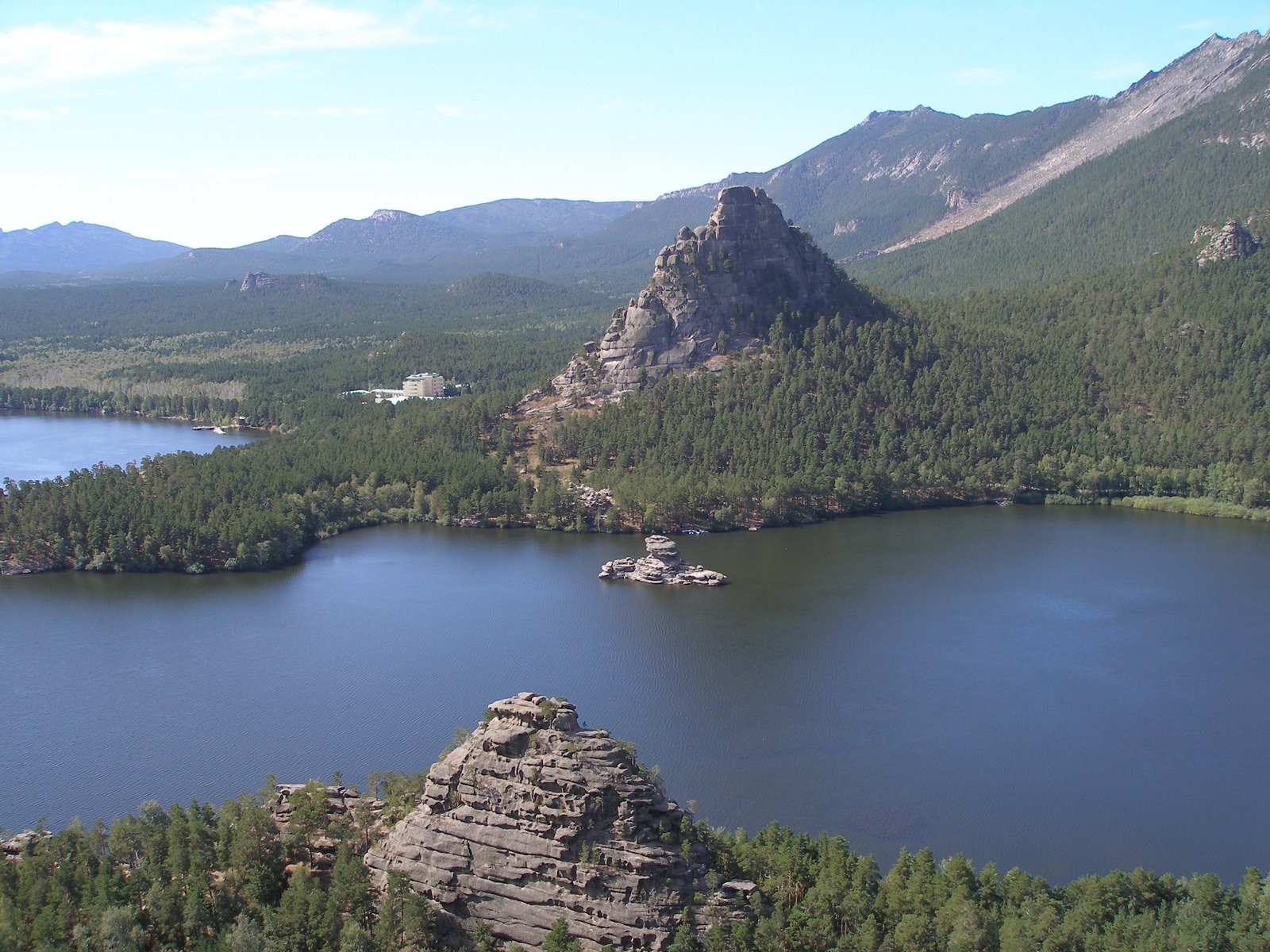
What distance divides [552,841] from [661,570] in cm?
3505

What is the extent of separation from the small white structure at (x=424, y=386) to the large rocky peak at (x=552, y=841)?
96.4m

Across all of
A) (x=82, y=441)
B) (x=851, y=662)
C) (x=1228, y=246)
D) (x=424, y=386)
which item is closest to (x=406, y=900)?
(x=851, y=662)

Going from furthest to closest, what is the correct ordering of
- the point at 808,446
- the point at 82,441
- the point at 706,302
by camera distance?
the point at 82,441 → the point at 706,302 → the point at 808,446

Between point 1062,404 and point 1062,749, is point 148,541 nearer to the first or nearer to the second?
point 1062,749

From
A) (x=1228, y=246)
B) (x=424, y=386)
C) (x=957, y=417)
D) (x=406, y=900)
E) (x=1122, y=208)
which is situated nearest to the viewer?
(x=406, y=900)

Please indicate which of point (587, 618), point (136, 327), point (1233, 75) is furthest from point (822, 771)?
point (136, 327)

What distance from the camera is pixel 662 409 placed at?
86500 millimetres

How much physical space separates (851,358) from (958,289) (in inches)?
2866

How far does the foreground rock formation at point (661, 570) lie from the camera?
5962 cm

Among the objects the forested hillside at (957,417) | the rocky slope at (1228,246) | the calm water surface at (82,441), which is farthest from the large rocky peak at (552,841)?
the rocky slope at (1228,246)

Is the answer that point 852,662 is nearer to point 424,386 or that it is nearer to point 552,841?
point 552,841

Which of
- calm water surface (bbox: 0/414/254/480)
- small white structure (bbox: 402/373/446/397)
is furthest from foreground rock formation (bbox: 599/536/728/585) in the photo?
small white structure (bbox: 402/373/446/397)

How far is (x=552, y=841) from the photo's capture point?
25.4 metres

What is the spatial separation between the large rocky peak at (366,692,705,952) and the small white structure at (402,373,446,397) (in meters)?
96.4
